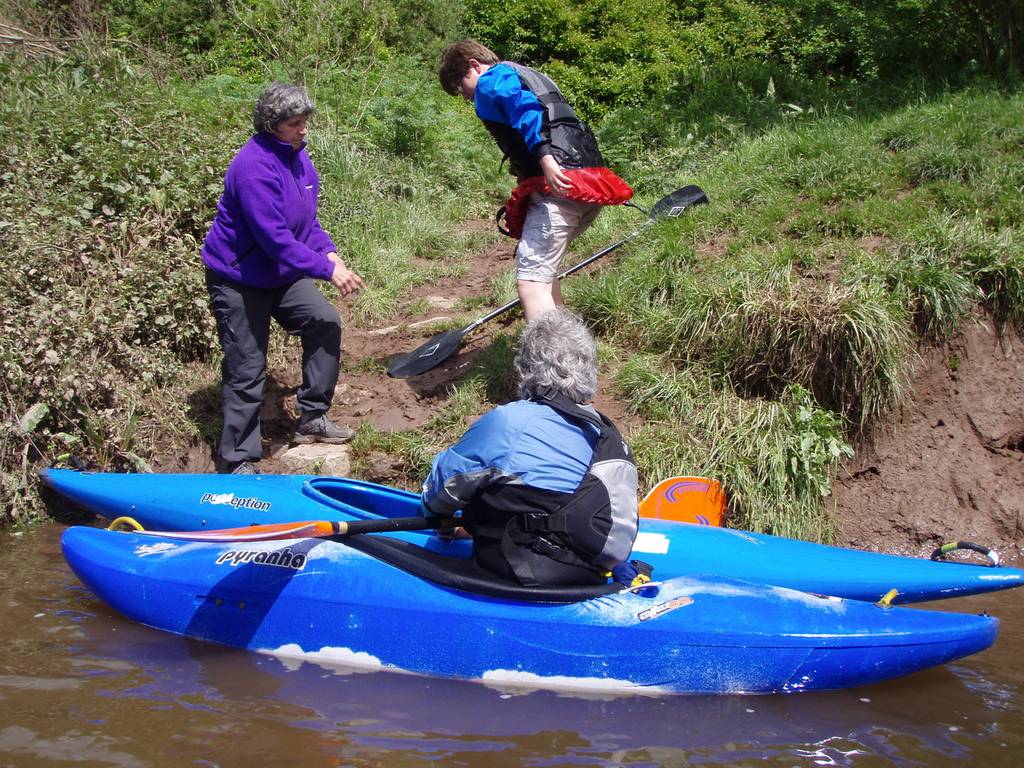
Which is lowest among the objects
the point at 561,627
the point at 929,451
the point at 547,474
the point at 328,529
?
the point at 561,627

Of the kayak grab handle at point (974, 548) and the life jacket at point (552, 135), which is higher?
the life jacket at point (552, 135)

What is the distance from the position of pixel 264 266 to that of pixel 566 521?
256 cm

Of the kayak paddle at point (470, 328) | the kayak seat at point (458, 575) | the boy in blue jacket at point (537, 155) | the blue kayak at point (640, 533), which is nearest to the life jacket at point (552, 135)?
the boy in blue jacket at point (537, 155)

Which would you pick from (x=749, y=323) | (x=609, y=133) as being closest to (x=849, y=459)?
(x=749, y=323)

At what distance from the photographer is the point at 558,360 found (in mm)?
3717

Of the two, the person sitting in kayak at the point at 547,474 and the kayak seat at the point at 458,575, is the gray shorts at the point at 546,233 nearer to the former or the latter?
the person sitting in kayak at the point at 547,474

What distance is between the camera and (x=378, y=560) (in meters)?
Result: 4.09

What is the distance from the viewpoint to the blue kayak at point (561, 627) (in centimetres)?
368

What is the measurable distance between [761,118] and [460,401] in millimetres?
4315

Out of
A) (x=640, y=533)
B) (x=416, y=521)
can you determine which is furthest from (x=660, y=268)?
(x=416, y=521)

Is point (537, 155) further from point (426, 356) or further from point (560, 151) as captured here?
point (426, 356)

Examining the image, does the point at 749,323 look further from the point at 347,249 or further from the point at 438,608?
the point at 347,249

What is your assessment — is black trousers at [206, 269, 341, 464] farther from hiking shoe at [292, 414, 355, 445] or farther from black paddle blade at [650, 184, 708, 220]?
black paddle blade at [650, 184, 708, 220]

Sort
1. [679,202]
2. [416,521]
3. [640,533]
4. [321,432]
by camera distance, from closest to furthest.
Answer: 1. [416,521]
2. [640,533]
3. [321,432]
4. [679,202]
